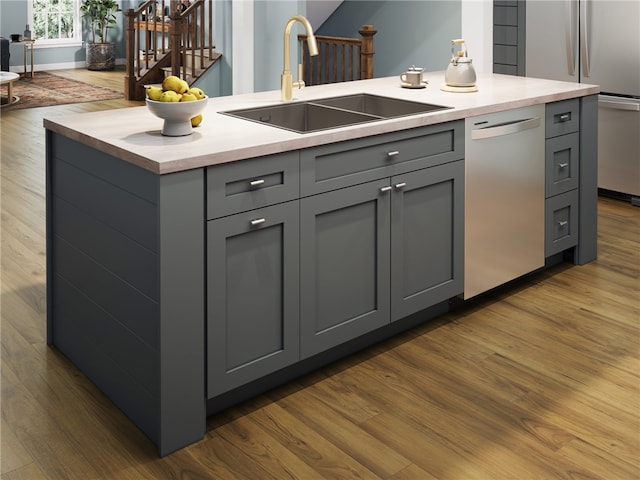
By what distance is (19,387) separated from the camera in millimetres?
2635

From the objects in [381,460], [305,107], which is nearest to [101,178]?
[305,107]

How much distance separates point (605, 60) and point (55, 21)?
1017 centimetres

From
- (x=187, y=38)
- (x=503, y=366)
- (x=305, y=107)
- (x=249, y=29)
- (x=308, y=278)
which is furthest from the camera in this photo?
(x=187, y=38)

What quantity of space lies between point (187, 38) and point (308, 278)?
6949mm

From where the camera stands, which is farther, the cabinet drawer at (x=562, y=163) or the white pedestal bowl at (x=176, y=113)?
the cabinet drawer at (x=562, y=163)

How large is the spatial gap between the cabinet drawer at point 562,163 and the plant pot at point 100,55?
10.0m

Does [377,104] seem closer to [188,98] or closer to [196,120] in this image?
[196,120]

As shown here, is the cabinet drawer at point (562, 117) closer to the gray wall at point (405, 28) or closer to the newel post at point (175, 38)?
the gray wall at point (405, 28)

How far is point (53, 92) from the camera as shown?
31.9 ft

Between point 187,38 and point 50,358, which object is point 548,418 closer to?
point 50,358

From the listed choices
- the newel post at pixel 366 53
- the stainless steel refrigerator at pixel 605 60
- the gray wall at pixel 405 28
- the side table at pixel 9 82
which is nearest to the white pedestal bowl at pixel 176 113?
the stainless steel refrigerator at pixel 605 60

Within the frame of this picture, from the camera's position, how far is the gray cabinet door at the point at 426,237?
9.44 ft

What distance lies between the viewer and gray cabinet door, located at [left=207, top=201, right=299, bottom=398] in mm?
2301

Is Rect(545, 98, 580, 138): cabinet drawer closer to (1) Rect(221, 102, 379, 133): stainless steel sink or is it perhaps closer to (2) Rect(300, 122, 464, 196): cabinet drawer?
(2) Rect(300, 122, 464, 196): cabinet drawer
